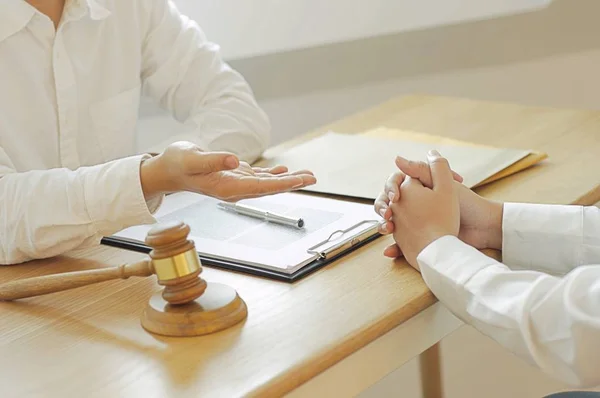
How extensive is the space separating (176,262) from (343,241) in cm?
26

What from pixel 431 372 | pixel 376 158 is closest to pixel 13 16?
pixel 376 158

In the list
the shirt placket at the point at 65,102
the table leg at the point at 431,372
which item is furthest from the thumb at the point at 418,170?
the table leg at the point at 431,372

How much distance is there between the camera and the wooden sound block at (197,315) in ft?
3.03

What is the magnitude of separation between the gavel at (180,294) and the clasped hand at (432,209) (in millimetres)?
233

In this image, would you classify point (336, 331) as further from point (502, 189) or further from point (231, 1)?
point (231, 1)

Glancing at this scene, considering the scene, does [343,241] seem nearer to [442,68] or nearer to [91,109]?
[91,109]

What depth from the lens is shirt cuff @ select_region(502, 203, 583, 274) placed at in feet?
3.66

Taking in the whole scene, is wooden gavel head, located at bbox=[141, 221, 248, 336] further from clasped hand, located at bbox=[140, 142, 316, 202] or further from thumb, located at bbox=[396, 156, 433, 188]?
thumb, located at bbox=[396, 156, 433, 188]

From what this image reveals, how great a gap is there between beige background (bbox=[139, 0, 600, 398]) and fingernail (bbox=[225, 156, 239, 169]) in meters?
1.34

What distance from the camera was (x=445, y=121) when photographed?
167cm

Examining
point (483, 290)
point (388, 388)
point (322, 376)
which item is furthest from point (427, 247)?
point (388, 388)

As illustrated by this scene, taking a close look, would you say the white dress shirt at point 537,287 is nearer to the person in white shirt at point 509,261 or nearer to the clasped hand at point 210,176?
the person in white shirt at point 509,261

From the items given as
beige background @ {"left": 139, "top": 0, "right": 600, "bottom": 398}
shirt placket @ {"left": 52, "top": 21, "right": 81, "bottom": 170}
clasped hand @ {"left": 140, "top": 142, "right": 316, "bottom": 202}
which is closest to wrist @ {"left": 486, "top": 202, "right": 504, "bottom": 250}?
clasped hand @ {"left": 140, "top": 142, "right": 316, "bottom": 202}

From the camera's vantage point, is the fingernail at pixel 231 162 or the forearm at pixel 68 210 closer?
the fingernail at pixel 231 162
